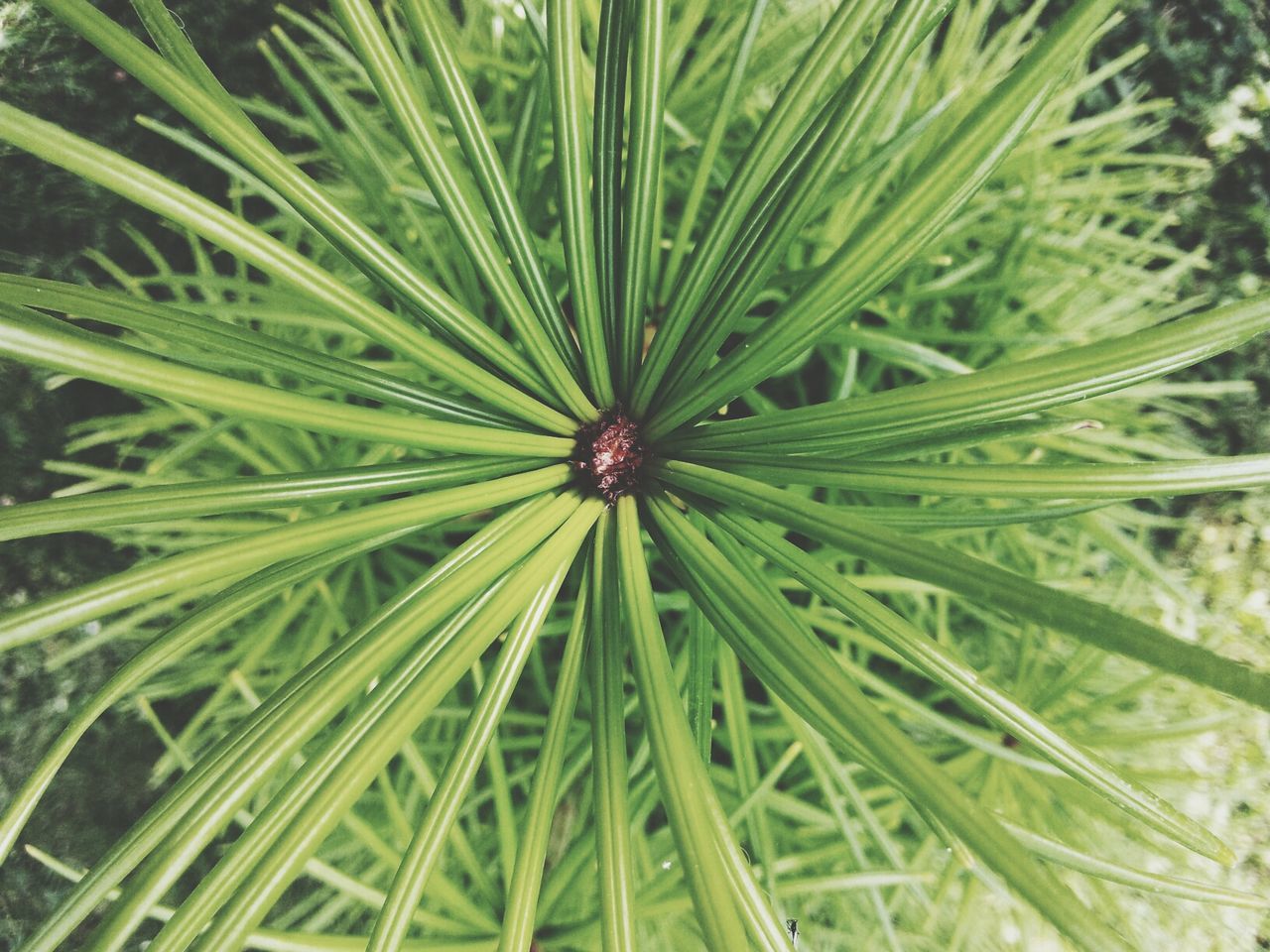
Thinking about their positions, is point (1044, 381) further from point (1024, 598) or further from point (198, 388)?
point (198, 388)

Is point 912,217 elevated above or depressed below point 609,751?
above

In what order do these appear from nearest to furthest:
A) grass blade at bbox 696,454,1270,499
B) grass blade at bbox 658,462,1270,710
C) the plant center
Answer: grass blade at bbox 658,462,1270,710 < grass blade at bbox 696,454,1270,499 < the plant center

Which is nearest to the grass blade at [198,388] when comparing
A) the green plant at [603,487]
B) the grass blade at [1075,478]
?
the green plant at [603,487]

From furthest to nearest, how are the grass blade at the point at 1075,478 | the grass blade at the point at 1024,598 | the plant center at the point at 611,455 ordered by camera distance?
the plant center at the point at 611,455 < the grass blade at the point at 1075,478 < the grass blade at the point at 1024,598

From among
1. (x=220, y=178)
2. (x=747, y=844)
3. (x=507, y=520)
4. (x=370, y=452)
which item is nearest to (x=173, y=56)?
(x=507, y=520)

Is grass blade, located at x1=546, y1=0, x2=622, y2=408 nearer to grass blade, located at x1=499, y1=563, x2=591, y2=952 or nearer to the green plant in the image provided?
the green plant

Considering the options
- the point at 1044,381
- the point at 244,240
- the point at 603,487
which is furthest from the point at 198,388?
the point at 1044,381

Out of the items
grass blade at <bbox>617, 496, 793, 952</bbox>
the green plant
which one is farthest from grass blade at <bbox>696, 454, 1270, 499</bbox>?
grass blade at <bbox>617, 496, 793, 952</bbox>

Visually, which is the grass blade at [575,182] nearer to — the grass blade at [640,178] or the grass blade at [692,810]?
the grass blade at [640,178]
